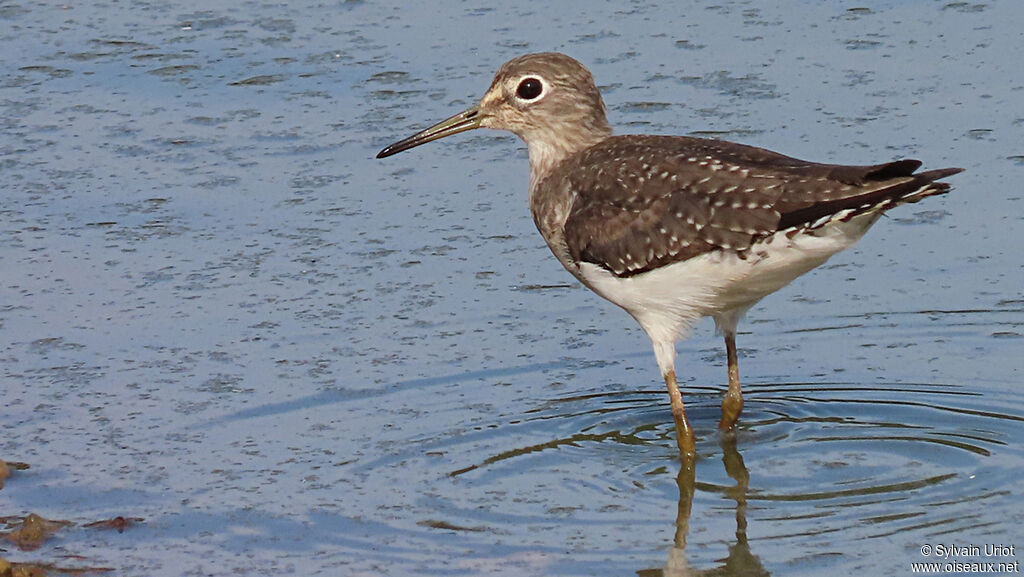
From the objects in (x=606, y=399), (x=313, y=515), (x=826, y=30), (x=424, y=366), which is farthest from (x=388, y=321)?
(x=826, y=30)

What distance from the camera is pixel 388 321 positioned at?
8.95 metres

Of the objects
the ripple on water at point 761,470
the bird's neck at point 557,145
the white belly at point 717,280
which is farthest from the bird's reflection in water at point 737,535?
the bird's neck at point 557,145

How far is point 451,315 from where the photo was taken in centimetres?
899

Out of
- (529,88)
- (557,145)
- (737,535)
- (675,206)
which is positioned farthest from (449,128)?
(737,535)

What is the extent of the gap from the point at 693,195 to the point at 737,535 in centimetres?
147

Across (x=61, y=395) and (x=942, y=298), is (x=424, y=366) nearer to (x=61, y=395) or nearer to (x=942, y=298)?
(x=61, y=395)

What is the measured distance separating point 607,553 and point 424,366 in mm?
1971

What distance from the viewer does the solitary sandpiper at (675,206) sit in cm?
713

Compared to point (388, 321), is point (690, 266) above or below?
above

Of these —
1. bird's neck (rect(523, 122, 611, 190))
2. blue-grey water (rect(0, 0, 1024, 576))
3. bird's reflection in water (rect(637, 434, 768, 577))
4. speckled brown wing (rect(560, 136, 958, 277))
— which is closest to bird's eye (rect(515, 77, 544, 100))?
bird's neck (rect(523, 122, 611, 190))

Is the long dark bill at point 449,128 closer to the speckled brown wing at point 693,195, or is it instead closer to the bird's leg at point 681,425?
the speckled brown wing at point 693,195

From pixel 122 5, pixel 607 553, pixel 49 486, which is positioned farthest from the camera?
pixel 122 5

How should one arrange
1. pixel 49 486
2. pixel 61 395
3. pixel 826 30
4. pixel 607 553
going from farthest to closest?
1. pixel 826 30
2. pixel 61 395
3. pixel 49 486
4. pixel 607 553

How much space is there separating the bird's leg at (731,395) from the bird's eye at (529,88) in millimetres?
1506
